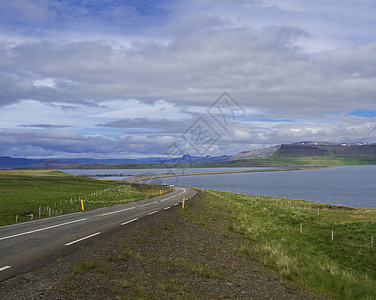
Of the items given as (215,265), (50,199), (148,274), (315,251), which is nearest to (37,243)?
(148,274)

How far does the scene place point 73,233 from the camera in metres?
17.4

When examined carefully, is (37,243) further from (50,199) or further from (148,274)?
(50,199)

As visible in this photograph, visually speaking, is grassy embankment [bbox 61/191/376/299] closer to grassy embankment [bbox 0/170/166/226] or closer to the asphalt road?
the asphalt road

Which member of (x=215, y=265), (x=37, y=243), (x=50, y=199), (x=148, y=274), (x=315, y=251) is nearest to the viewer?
(x=148, y=274)

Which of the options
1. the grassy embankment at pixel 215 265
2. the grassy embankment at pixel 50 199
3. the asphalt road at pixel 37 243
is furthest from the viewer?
the grassy embankment at pixel 50 199

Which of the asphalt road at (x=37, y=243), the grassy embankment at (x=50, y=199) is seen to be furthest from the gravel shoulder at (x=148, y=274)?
the grassy embankment at (x=50, y=199)

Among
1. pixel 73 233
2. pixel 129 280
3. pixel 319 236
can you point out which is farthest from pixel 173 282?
pixel 319 236

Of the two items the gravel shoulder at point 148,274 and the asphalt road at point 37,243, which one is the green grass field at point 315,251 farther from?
the asphalt road at point 37,243

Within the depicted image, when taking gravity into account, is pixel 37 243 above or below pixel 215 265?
above

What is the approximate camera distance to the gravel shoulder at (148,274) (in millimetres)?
8836

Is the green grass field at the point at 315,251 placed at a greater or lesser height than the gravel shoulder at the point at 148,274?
lesser

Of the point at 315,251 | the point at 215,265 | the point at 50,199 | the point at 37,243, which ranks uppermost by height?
the point at 37,243

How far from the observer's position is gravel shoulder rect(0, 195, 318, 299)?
884cm

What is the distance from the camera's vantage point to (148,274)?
35.4 feet
